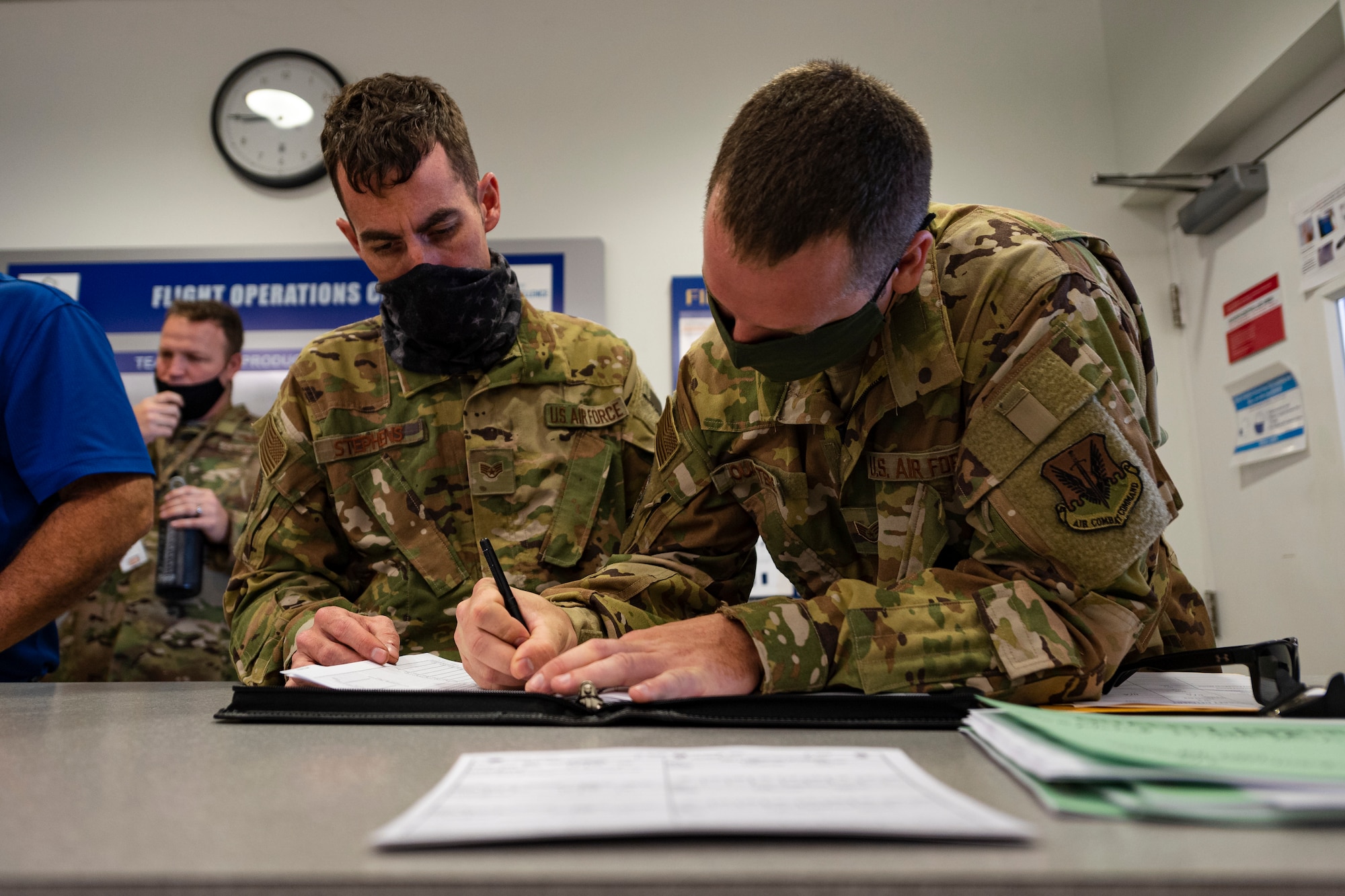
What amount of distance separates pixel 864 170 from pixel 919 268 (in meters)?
0.18

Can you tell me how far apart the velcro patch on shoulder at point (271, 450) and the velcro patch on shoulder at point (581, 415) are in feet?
1.43

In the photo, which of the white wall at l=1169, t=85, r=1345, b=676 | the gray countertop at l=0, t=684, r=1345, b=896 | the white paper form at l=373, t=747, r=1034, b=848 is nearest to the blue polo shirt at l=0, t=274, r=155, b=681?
the gray countertop at l=0, t=684, r=1345, b=896

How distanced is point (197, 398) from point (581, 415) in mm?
1764

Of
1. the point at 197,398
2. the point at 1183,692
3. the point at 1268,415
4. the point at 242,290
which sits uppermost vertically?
the point at 242,290

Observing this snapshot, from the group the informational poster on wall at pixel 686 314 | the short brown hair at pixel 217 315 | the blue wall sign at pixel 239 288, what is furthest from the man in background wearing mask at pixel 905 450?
the short brown hair at pixel 217 315

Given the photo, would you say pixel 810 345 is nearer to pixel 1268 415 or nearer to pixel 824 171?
pixel 824 171

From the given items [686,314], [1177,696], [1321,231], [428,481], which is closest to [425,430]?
[428,481]

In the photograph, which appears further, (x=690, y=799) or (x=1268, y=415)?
(x=1268, y=415)

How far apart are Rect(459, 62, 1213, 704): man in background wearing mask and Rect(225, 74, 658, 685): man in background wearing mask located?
343 mm

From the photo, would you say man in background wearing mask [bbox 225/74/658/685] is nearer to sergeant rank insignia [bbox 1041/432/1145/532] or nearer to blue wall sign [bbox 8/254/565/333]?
→ sergeant rank insignia [bbox 1041/432/1145/532]

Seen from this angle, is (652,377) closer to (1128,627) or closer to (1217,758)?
(1128,627)

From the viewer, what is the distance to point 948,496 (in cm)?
111

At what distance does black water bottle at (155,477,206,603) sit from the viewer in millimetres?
2258

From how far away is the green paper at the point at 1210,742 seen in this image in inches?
19.2
